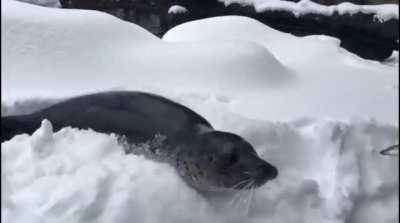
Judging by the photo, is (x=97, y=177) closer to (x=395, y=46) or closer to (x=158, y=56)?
(x=158, y=56)

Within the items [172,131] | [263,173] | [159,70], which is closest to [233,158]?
[263,173]

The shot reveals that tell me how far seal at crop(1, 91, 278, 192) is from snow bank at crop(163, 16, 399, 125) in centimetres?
64

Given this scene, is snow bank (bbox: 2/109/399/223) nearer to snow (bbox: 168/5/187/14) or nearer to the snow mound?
the snow mound

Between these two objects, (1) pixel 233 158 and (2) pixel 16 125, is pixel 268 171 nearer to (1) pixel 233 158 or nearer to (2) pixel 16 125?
(1) pixel 233 158

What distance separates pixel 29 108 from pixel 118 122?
2.52 ft

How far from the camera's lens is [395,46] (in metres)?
7.25

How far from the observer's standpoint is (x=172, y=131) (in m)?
3.12

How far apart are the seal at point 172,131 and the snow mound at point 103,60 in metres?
0.41

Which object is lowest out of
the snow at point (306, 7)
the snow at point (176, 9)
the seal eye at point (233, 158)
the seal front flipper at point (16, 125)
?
the snow at point (176, 9)

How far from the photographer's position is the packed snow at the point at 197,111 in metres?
2.75

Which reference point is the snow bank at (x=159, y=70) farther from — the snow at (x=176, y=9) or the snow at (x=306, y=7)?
the snow at (x=176, y=9)

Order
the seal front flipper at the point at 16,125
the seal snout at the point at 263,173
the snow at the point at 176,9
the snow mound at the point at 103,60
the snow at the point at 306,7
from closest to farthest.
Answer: the seal snout at the point at 263,173
the seal front flipper at the point at 16,125
the snow mound at the point at 103,60
the snow at the point at 306,7
the snow at the point at 176,9

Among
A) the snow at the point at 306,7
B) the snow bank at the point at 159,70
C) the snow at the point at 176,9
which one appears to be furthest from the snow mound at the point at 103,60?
the snow at the point at 176,9

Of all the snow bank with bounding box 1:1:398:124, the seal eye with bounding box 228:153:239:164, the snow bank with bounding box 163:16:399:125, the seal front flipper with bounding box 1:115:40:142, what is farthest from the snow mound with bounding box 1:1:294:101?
the seal eye with bounding box 228:153:239:164
